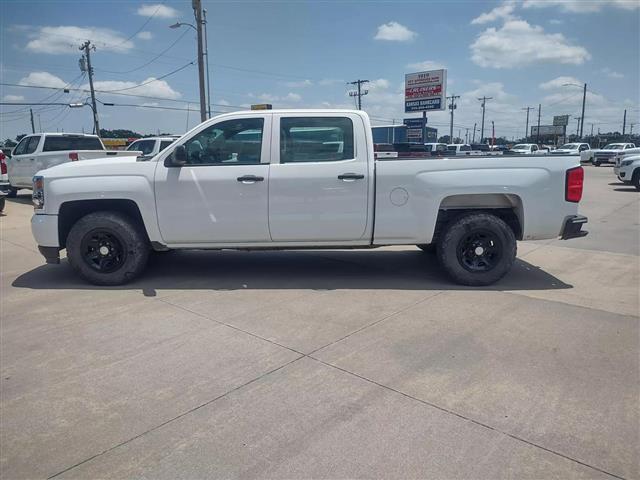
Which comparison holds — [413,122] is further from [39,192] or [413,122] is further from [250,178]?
[39,192]

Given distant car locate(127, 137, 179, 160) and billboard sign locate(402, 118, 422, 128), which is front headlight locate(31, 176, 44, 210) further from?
billboard sign locate(402, 118, 422, 128)

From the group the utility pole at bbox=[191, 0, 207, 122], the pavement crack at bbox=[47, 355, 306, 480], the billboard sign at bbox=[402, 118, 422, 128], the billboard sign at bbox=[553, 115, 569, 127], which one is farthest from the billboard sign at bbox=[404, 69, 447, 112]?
the billboard sign at bbox=[553, 115, 569, 127]

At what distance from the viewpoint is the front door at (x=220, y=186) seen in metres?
5.47

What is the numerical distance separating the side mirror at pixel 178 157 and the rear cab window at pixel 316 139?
1.09 m

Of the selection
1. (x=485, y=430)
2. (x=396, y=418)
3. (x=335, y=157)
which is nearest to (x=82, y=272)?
(x=335, y=157)

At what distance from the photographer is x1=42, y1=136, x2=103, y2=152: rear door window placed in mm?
14561

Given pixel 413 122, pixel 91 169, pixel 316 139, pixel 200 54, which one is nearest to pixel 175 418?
Result: pixel 316 139

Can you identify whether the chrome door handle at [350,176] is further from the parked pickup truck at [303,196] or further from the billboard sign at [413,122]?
the billboard sign at [413,122]

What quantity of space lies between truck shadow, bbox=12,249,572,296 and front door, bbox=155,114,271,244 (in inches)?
26.2

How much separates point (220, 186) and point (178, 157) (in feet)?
1.82

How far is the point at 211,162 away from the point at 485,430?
13.3ft

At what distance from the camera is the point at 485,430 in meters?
2.85

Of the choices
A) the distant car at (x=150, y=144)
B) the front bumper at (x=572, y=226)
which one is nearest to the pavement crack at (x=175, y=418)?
the front bumper at (x=572, y=226)

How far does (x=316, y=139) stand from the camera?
18.2 ft
